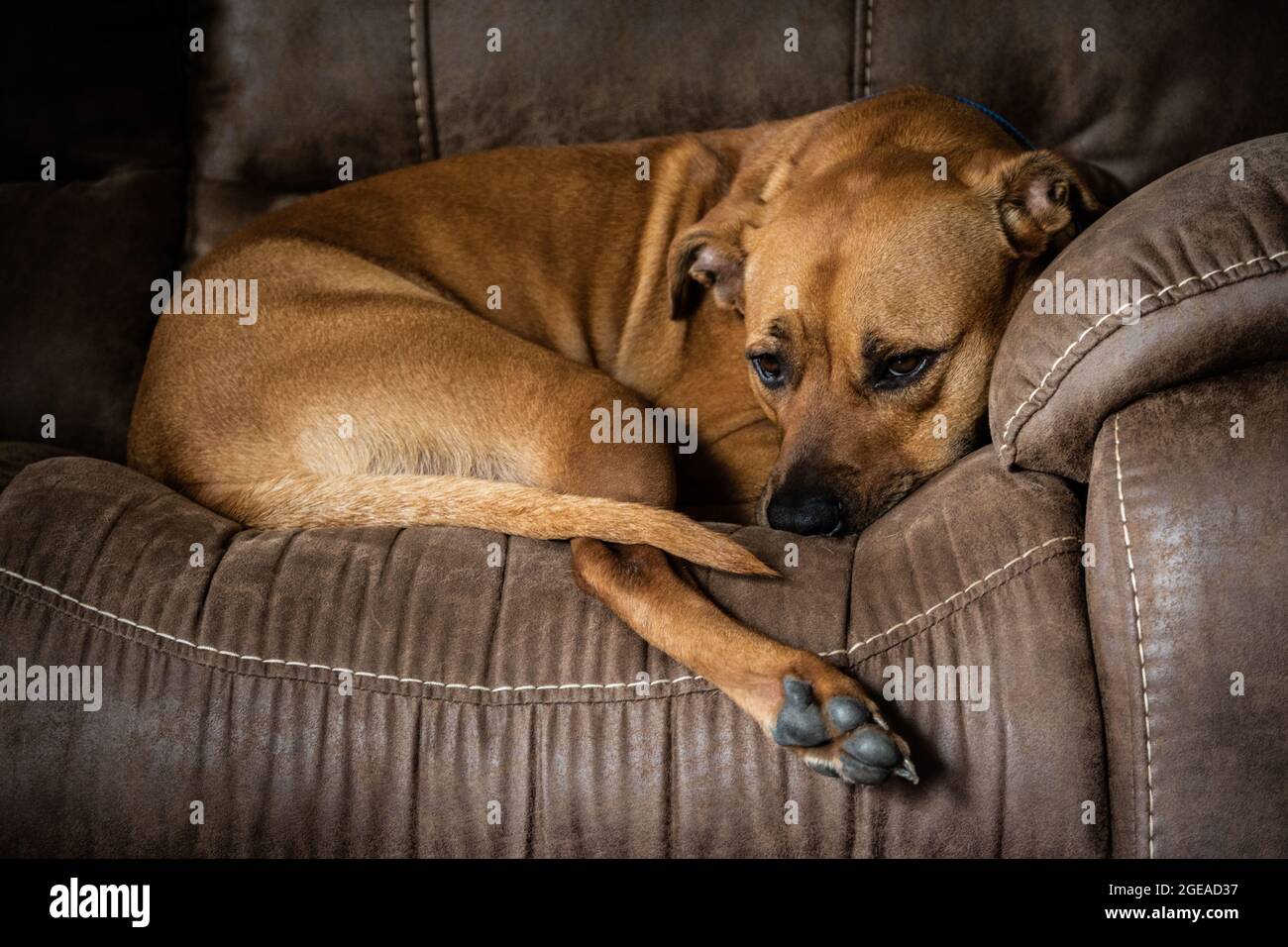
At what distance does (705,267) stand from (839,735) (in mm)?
1262

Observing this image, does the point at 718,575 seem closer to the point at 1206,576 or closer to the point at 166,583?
the point at 1206,576

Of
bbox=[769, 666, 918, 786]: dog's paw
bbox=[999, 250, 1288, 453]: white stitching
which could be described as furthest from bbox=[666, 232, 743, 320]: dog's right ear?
bbox=[769, 666, 918, 786]: dog's paw

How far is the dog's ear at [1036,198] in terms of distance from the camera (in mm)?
2148

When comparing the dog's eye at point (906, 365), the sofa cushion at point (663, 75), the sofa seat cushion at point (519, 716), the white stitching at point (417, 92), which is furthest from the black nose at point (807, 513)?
the white stitching at point (417, 92)

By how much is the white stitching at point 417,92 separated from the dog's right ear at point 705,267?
1.03m

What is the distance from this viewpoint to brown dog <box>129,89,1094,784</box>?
195cm

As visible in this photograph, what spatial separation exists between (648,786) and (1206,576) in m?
0.86

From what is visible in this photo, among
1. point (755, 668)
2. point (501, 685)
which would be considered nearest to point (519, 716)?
point (501, 685)

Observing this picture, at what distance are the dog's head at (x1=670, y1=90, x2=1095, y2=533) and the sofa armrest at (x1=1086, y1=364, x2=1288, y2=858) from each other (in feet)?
1.85

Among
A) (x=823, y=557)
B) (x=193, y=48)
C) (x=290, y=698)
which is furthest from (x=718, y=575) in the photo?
(x=193, y=48)

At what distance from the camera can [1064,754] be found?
156 cm

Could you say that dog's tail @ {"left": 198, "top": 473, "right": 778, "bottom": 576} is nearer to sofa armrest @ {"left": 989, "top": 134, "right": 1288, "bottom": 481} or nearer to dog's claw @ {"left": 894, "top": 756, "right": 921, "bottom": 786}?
dog's claw @ {"left": 894, "top": 756, "right": 921, "bottom": 786}

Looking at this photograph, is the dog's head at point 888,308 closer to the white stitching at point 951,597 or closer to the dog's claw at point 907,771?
the white stitching at point 951,597

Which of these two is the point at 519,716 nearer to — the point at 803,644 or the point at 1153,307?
the point at 803,644
